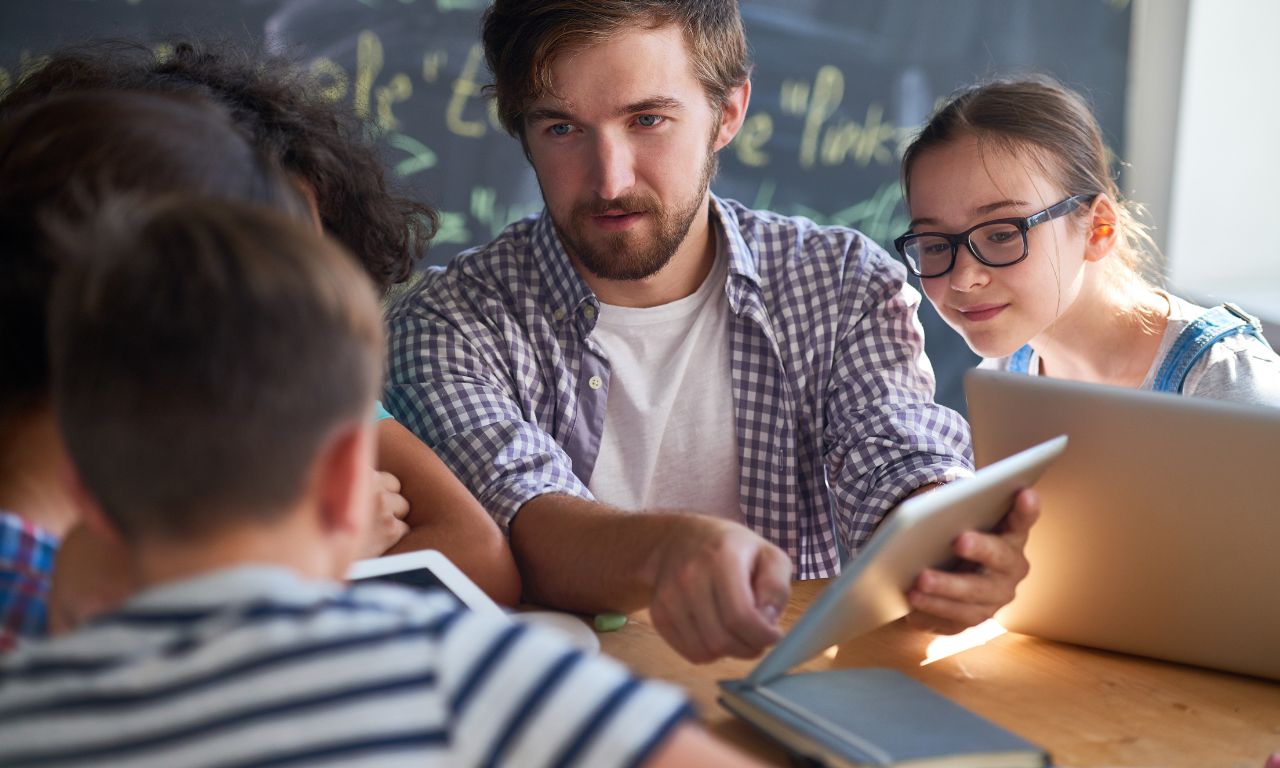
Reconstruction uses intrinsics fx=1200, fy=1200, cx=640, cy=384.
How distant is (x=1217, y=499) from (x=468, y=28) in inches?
66.6

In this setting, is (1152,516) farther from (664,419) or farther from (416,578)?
(664,419)

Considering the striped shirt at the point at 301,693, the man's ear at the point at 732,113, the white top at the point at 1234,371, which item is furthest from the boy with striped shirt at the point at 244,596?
the man's ear at the point at 732,113

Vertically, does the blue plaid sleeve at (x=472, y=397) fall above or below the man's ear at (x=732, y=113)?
below

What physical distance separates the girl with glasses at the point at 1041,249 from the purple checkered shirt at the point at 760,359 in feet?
0.33

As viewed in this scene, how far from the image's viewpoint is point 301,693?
1.77 feet

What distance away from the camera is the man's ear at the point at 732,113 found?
6.10 ft

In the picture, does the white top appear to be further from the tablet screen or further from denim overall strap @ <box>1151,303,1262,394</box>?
the tablet screen

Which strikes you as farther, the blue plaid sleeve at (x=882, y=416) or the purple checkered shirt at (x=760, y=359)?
the purple checkered shirt at (x=760, y=359)

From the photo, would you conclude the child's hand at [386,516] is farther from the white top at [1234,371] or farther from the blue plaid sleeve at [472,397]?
the white top at [1234,371]

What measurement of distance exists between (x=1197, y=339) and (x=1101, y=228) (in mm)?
212

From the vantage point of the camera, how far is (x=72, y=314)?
0.58 m

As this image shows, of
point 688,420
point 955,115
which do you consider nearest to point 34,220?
point 688,420

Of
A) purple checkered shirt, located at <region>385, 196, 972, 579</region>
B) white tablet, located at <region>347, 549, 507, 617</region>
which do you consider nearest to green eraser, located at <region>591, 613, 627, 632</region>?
white tablet, located at <region>347, 549, 507, 617</region>

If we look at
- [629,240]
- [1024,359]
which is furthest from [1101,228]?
[629,240]
